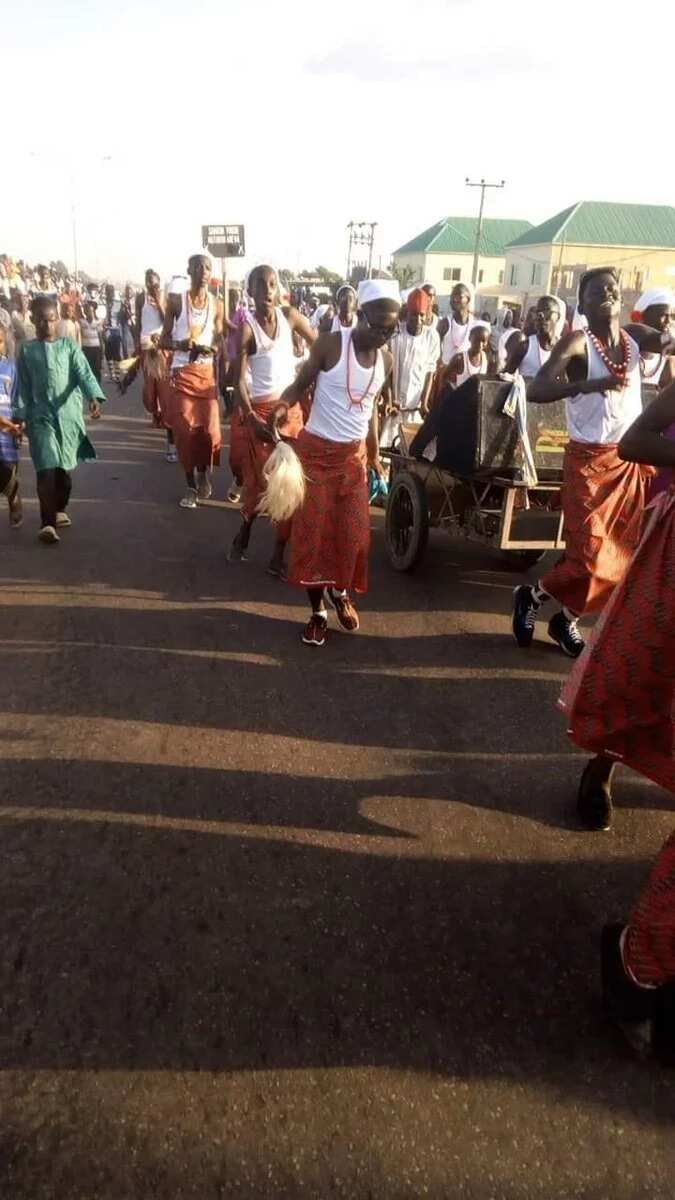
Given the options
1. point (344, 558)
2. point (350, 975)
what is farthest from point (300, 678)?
point (350, 975)

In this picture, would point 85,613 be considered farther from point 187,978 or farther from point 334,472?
point 187,978

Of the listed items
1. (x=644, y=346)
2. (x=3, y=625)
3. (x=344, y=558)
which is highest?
(x=644, y=346)

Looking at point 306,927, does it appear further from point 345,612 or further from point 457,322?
point 457,322

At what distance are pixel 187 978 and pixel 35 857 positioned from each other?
0.83 meters

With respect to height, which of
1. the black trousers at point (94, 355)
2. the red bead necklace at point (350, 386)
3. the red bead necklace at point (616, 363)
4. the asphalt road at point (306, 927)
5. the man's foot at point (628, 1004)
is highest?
the red bead necklace at point (616, 363)

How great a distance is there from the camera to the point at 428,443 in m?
6.24

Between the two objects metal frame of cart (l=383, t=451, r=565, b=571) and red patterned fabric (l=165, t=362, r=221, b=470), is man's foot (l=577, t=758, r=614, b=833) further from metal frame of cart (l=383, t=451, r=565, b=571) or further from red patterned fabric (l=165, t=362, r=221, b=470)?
red patterned fabric (l=165, t=362, r=221, b=470)

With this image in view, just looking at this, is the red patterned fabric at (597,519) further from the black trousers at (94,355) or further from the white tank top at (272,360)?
the black trousers at (94,355)

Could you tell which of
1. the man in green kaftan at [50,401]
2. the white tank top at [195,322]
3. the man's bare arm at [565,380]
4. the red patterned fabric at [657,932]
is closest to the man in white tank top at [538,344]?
the white tank top at [195,322]

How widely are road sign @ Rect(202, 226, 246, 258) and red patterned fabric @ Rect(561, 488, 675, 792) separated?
16280 millimetres

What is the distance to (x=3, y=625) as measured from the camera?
5145 millimetres

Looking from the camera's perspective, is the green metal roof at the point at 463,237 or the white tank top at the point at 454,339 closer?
the white tank top at the point at 454,339

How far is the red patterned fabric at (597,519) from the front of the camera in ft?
14.6

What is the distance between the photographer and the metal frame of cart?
5414mm
